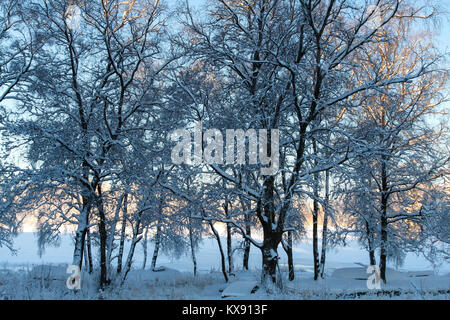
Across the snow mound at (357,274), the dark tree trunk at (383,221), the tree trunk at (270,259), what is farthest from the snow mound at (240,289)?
the snow mound at (357,274)

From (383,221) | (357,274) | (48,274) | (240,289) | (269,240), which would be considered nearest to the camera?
(240,289)

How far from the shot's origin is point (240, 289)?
9.62m

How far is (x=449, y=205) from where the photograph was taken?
51.3ft

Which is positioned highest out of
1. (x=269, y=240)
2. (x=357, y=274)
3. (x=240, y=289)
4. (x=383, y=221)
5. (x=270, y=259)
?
(x=383, y=221)

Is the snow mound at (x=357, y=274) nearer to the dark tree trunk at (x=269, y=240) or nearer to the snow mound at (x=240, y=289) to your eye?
the dark tree trunk at (x=269, y=240)

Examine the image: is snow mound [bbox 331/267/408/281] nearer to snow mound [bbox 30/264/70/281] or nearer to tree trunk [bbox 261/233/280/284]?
tree trunk [bbox 261/233/280/284]

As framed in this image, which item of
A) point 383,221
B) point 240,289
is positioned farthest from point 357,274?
point 240,289

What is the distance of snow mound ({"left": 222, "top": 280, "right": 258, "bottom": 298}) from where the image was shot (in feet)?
29.6

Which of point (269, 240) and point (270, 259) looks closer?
point (270, 259)

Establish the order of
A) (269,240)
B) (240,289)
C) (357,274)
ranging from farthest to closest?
(357,274)
(269,240)
(240,289)

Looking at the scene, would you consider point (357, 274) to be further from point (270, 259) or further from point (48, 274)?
point (48, 274)

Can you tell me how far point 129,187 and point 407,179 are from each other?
11676mm

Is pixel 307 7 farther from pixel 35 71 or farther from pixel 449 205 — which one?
pixel 449 205

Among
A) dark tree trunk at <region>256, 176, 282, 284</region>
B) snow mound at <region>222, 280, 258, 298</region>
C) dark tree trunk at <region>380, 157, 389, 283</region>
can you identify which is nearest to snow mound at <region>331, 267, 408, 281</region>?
dark tree trunk at <region>380, 157, 389, 283</region>
